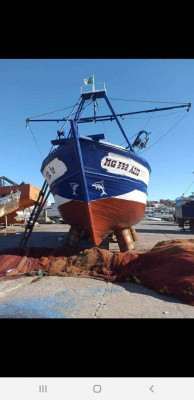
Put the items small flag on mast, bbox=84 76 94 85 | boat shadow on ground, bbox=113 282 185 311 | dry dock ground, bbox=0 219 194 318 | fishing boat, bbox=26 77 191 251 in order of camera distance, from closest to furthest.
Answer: dry dock ground, bbox=0 219 194 318 → boat shadow on ground, bbox=113 282 185 311 → fishing boat, bbox=26 77 191 251 → small flag on mast, bbox=84 76 94 85

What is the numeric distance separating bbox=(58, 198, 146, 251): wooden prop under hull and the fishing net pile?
0.89 metres

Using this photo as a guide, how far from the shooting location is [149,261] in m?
4.57

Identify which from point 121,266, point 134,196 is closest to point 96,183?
point 134,196

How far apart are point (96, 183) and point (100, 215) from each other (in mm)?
945

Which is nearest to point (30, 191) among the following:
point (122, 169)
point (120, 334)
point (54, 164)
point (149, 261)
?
point (54, 164)

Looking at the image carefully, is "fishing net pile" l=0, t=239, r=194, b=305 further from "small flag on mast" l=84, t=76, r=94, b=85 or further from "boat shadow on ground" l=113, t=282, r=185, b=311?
"small flag on mast" l=84, t=76, r=94, b=85

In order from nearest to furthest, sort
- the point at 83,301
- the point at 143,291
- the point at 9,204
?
the point at 83,301
the point at 143,291
the point at 9,204

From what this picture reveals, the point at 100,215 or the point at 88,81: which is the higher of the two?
the point at 88,81

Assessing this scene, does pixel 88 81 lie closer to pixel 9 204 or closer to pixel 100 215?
pixel 100 215

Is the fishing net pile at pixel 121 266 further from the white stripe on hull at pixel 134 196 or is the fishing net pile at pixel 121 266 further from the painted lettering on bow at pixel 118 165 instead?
the painted lettering on bow at pixel 118 165

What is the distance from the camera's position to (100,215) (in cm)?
582

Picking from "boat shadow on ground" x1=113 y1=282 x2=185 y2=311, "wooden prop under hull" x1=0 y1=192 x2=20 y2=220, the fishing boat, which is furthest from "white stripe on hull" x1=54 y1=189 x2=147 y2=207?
"wooden prop under hull" x1=0 y1=192 x2=20 y2=220

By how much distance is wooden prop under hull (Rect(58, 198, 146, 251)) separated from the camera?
5.72 metres

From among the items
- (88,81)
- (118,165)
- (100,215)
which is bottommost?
(100,215)
